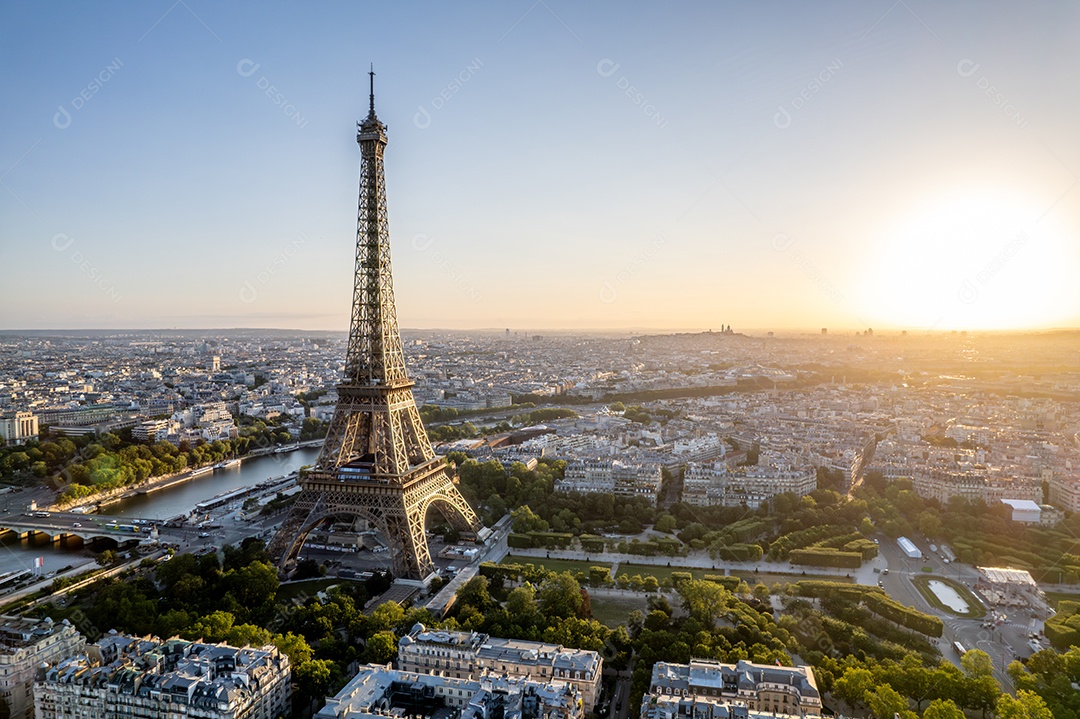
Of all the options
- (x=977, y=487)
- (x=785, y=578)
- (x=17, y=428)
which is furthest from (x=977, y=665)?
(x=17, y=428)

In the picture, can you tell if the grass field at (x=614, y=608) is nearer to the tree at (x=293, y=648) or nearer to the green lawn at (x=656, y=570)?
the green lawn at (x=656, y=570)

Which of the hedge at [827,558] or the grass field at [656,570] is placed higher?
the hedge at [827,558]

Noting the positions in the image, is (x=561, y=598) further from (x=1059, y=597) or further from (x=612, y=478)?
(x=1059, y=597)

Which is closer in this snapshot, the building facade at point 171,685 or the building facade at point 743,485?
the building facade at point 171,685

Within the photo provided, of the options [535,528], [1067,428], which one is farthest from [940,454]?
[535,528]

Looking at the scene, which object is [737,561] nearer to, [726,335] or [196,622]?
[196,622]

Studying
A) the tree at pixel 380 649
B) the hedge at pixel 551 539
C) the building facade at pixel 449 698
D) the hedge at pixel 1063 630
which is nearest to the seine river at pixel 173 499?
the tree at pixel 380 649
